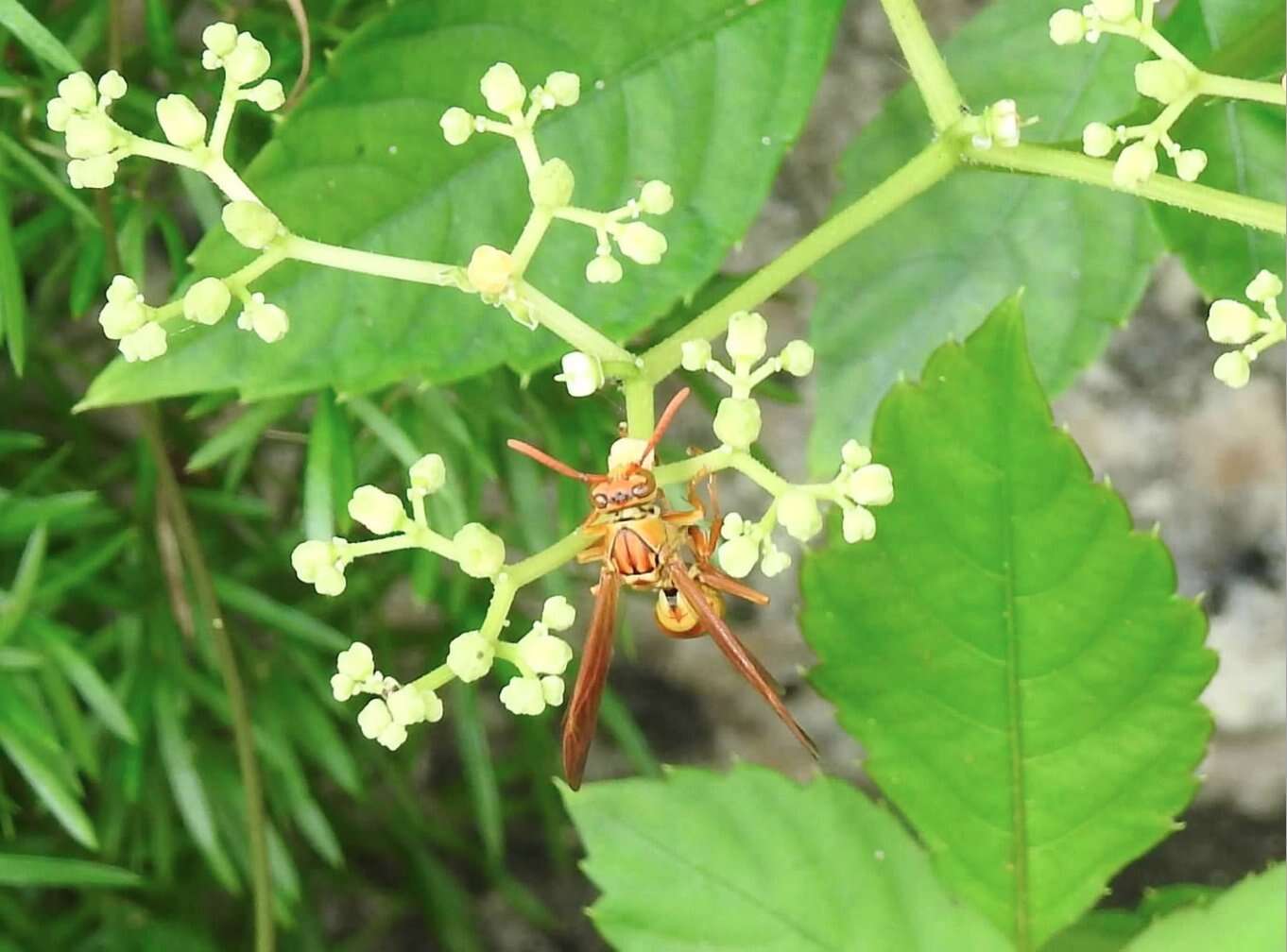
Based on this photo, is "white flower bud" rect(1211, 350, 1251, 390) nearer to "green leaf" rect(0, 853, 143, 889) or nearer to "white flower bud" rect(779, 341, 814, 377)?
"white flower bud" rect(779, 341, 814, 377)

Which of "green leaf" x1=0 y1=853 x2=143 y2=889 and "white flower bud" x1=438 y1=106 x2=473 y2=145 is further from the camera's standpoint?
"green leaf" x1=0 y1=853 x2=143 y2=889

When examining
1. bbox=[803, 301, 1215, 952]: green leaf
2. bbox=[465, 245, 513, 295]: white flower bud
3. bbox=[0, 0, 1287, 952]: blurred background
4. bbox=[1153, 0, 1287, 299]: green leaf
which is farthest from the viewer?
bbox=[0, 0, 1287, 952]: blurred background

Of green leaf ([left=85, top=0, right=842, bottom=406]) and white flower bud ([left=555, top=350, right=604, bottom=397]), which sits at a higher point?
green leaf ([left=85, top=0, right=842, bottom=406])

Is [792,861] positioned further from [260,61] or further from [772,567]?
[260,61]

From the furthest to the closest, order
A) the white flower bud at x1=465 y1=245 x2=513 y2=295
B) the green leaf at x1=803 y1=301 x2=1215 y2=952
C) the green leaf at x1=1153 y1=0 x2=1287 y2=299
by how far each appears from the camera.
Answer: the green leaf at x1=1153 y1=0 x2=1287 y2=299 < the green leaf at x1=803 y1=301 x2=1215 y2=952 < the white flower bud at x1=465 y1=245 x2=513 y2=295

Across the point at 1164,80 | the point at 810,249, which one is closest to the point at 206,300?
the point at 810,249

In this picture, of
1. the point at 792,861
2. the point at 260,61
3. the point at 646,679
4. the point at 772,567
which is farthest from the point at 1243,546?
the point at 260,61

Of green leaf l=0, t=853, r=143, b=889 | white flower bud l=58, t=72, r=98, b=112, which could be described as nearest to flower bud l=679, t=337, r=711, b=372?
white flower bud l=58, t=72, r=98, b=112
